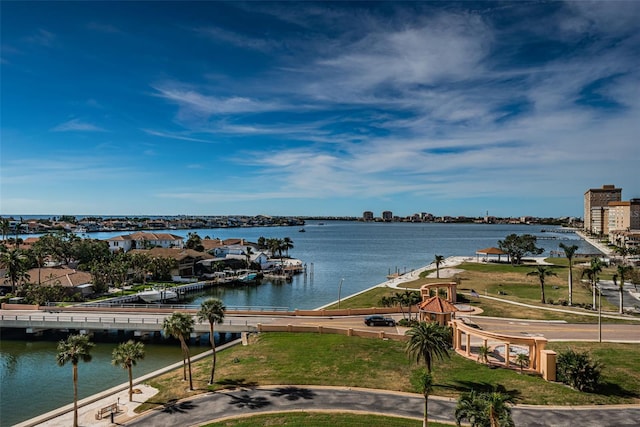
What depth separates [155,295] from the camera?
8525cm

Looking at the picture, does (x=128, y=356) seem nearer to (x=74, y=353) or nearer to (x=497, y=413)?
(x=74, y=353)

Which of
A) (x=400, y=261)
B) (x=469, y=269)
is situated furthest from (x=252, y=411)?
(x=400, y=261)

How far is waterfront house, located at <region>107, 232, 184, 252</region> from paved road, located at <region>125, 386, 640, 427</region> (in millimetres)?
122605

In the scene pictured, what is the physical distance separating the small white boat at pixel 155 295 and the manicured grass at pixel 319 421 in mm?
60159

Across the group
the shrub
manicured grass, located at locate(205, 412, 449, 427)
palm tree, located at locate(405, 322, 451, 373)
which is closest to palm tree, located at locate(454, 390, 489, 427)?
palm tree, located at locate(405, 322, 451, 373)

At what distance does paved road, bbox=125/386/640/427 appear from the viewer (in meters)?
30.1

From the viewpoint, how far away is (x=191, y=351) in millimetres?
53750

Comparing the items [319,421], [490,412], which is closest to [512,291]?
[319,421]

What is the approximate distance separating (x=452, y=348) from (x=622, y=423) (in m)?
17.0

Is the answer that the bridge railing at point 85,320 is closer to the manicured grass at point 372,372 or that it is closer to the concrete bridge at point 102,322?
the concrete bridge at point 102,322

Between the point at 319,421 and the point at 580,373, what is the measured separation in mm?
21522

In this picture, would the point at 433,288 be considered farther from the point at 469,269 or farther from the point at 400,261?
the point at 400,261

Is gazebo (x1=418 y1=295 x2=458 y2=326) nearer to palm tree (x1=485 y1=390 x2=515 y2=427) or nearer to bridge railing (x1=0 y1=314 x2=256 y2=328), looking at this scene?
bridge railing (x1=0 y1=314 x2=256 y2=328)

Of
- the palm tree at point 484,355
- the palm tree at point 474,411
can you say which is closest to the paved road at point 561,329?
the palm tree at point 484,355
